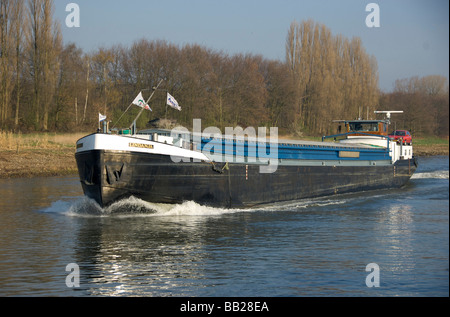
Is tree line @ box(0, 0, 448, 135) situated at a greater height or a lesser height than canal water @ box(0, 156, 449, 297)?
greater

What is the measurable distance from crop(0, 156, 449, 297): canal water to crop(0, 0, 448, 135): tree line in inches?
1270

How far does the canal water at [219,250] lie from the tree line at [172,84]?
3226 centimetres

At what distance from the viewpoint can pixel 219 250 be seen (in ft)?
50.2

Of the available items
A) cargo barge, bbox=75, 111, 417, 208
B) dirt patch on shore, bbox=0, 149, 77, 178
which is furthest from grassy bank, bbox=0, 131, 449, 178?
cargo barge, bbox=75, 111, 417, 208

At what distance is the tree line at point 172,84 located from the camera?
56.4 meters

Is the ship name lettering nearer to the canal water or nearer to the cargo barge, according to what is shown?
the cargo barge

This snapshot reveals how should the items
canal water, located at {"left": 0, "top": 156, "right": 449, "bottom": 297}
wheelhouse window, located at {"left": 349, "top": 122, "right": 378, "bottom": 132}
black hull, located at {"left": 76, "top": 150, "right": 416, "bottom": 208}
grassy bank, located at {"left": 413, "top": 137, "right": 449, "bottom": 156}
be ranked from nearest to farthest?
canal water, located at {"left": 0, "top": 156, "right": 449, "bottom": 297} < black hull, located at {"left": 76, "top": 150, "right": 416, "bottom": 208} < wheelhouse window, located at {"left": 349, "top": 122, "right": 378, "bottom": 132} < grassy bank, located at {"left": 413, "top": 137, "right": 449, "bottom": 156}

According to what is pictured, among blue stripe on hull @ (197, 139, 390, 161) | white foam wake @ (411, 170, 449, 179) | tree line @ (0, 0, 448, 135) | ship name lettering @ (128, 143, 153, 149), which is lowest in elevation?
white foam wake @ (411, 170, 449, 179)

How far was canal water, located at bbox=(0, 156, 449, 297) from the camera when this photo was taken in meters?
11.8

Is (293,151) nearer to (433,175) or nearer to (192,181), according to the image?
(192,181)

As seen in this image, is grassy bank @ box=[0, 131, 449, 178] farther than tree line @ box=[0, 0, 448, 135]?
No

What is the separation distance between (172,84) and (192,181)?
1625 inches
